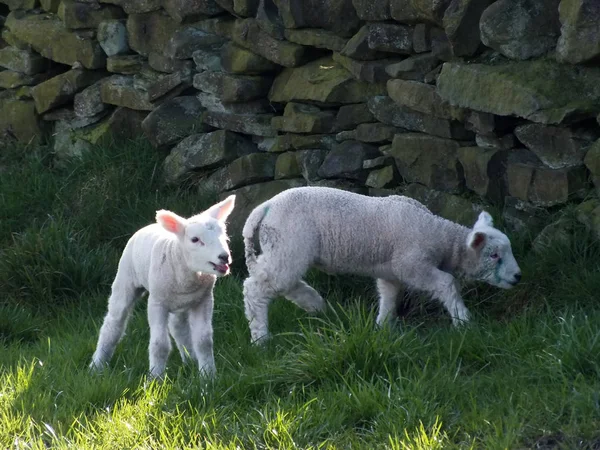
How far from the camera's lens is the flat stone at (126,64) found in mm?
10039

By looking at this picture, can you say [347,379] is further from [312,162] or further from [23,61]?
[23,61]

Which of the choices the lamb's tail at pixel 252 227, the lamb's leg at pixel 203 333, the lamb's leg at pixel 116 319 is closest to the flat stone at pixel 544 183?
the lamb's tail at pixel 252 227

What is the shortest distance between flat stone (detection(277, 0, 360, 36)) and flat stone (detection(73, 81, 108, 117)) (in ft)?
8.56

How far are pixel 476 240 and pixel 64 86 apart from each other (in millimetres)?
5143

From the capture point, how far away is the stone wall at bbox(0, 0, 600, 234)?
688 cm

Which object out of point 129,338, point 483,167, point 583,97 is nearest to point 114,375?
point 129,338

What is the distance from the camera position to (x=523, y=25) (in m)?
6.95

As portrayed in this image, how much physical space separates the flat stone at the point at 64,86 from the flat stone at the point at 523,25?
4672 millimetres

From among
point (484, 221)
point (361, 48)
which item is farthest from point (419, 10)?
point (484, 221)

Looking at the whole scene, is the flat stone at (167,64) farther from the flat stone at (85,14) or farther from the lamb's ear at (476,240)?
the lamb's ear at (476,240)

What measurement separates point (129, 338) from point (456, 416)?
2.75 meters

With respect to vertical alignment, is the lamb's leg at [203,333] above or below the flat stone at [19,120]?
above

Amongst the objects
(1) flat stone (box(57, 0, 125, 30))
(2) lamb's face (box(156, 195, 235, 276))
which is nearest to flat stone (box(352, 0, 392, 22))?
(2) lamb's face (box(156, 195, 235, 276))

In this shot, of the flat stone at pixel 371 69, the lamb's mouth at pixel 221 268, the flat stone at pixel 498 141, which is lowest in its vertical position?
the lamb's mouth at pixel 221 268
